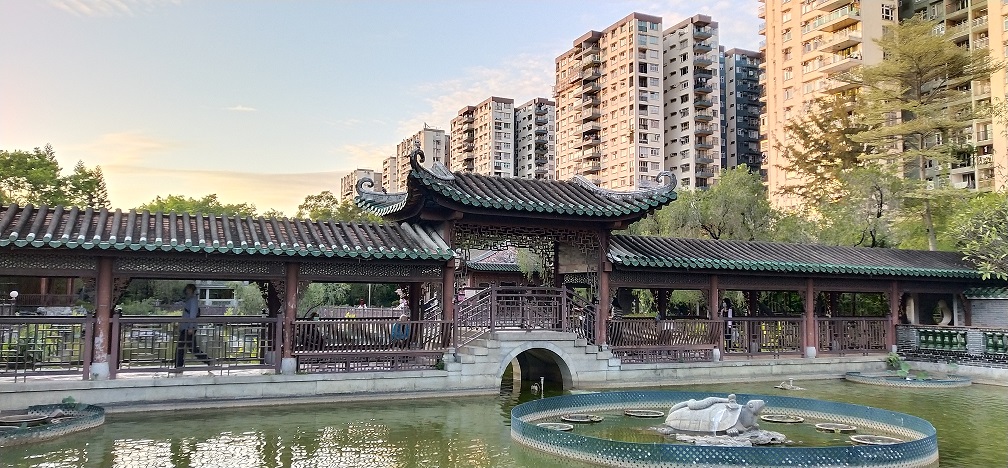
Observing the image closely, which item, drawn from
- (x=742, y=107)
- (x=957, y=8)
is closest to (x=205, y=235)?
(x=957, y=8)

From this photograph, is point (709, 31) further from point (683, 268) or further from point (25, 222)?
point (25, 222)

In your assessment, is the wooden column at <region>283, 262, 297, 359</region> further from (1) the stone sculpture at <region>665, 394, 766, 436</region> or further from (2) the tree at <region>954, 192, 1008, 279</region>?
(2) the tree at <region>954, 192, 1008, 279</region>

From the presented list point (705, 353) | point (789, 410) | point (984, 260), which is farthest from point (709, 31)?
point (789, 410)

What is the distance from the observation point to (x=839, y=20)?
4478cm

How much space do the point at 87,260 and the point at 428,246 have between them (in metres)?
5.35

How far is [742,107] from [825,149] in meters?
47.2

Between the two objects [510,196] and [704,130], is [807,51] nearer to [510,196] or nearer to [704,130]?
[704,130]

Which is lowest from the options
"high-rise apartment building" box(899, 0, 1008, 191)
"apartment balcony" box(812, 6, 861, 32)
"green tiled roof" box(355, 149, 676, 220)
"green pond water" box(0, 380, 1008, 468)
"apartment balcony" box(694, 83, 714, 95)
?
"green pond water" box(0, 380, 1008, 468)

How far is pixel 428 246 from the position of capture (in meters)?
13.4

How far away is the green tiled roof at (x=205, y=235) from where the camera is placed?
1076cm

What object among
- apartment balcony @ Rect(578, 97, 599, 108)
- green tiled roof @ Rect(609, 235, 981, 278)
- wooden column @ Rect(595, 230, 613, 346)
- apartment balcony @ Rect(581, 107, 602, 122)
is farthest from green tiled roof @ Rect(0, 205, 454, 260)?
apartment balcony @ Rect(578, 97, 599, 108)

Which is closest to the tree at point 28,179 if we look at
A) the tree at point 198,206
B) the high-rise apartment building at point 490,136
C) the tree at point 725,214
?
the tree at point 198,206

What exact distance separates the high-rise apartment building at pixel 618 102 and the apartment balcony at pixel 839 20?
2028 cm

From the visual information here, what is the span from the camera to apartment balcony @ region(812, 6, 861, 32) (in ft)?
146
